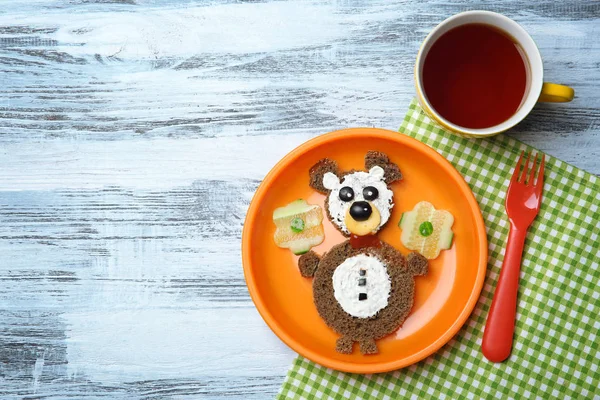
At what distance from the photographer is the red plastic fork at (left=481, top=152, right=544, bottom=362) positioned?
1115 mm

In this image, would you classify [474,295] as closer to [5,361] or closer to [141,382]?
[141,382]

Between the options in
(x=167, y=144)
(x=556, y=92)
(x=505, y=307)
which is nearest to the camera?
(x=556, y=92)

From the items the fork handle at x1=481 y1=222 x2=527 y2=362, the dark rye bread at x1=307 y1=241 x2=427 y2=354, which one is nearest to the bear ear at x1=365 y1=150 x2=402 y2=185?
the dark rye bread at x1=307 y1=241 x2=427 y2=354

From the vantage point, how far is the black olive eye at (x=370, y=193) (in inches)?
44.7

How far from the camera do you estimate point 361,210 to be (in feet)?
3.65

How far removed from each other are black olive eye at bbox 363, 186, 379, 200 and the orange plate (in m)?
0.06

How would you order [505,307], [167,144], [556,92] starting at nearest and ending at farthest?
[556,92] < [505,307] < [167,144]

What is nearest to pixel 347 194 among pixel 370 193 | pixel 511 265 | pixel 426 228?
pixel 370 193

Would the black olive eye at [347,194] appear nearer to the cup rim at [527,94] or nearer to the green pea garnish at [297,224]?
the green pea garnish at [297,224]

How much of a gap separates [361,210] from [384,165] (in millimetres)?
109

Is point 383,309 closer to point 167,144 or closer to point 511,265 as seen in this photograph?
point 511,265

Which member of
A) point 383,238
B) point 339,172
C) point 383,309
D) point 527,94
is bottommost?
point 383,309

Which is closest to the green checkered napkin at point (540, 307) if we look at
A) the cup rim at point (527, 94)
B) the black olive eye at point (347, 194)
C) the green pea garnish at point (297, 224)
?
the cup rim at point (527, 94)

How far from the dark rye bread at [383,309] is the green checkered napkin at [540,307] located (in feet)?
0.33
